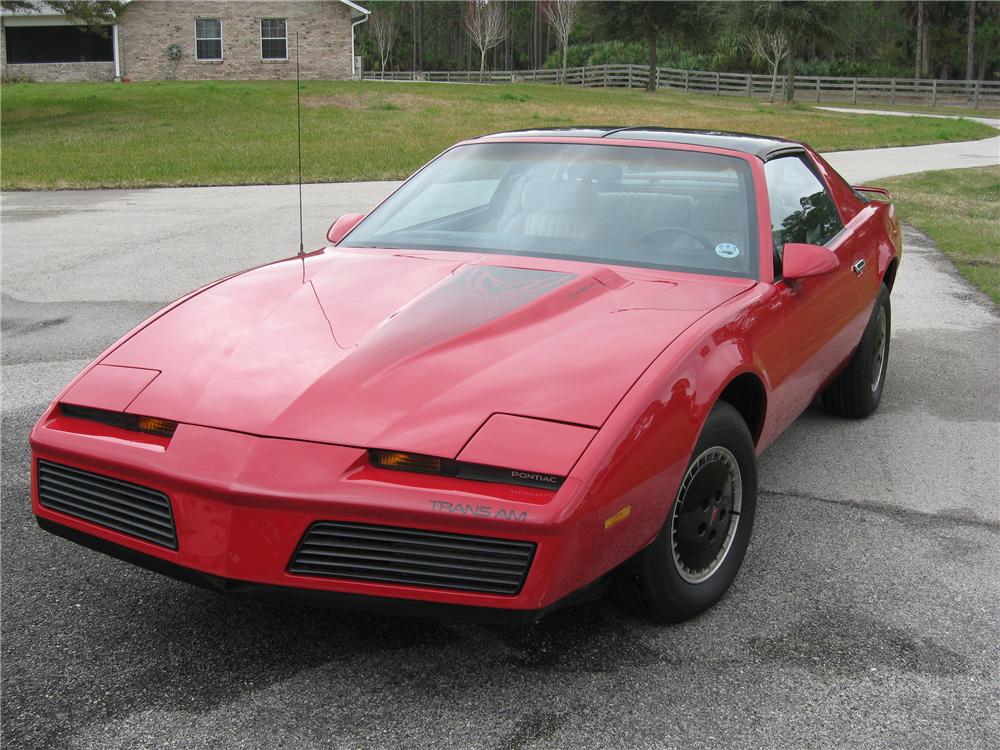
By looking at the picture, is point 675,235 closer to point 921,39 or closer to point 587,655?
point 587,655

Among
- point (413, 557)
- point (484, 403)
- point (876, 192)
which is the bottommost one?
point (413, 557)

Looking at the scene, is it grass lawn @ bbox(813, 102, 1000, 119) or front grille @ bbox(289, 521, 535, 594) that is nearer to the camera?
front grille @ bbox(289, 521, 535, 594)

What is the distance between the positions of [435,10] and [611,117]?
66.2m

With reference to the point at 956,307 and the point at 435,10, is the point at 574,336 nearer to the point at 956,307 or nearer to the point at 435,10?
the point at 956,307

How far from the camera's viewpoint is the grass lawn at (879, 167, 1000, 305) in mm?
9828

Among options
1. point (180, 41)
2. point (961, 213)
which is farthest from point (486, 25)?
point (961, 213)

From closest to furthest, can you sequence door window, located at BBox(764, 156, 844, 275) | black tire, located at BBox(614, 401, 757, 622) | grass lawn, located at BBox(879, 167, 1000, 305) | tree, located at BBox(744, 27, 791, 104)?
1. black tire, located at BBox(614, 401, 757, 622)
2. door window, located at BBox(764, 156, 844, 275)
3. grass lawn, located at BBox(879, 167, 1000, 305)
4. tree, located at BBox(744, 27, 791, 104)

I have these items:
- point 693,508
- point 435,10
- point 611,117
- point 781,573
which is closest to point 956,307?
point 781,573

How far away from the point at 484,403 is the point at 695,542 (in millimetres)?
824

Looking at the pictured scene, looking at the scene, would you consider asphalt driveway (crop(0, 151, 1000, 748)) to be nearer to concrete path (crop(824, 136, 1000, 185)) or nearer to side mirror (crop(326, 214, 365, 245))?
side mirror (crop(326, 214, 365, 245))

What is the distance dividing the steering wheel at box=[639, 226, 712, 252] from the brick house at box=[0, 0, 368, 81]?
38.2 m

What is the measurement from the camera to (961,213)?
13.4m

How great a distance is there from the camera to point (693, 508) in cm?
301

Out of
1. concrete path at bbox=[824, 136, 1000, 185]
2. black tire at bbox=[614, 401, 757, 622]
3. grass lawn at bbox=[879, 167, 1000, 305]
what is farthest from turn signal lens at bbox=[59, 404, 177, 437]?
concrete path at bbox=[824, 136, 1000, 185]
